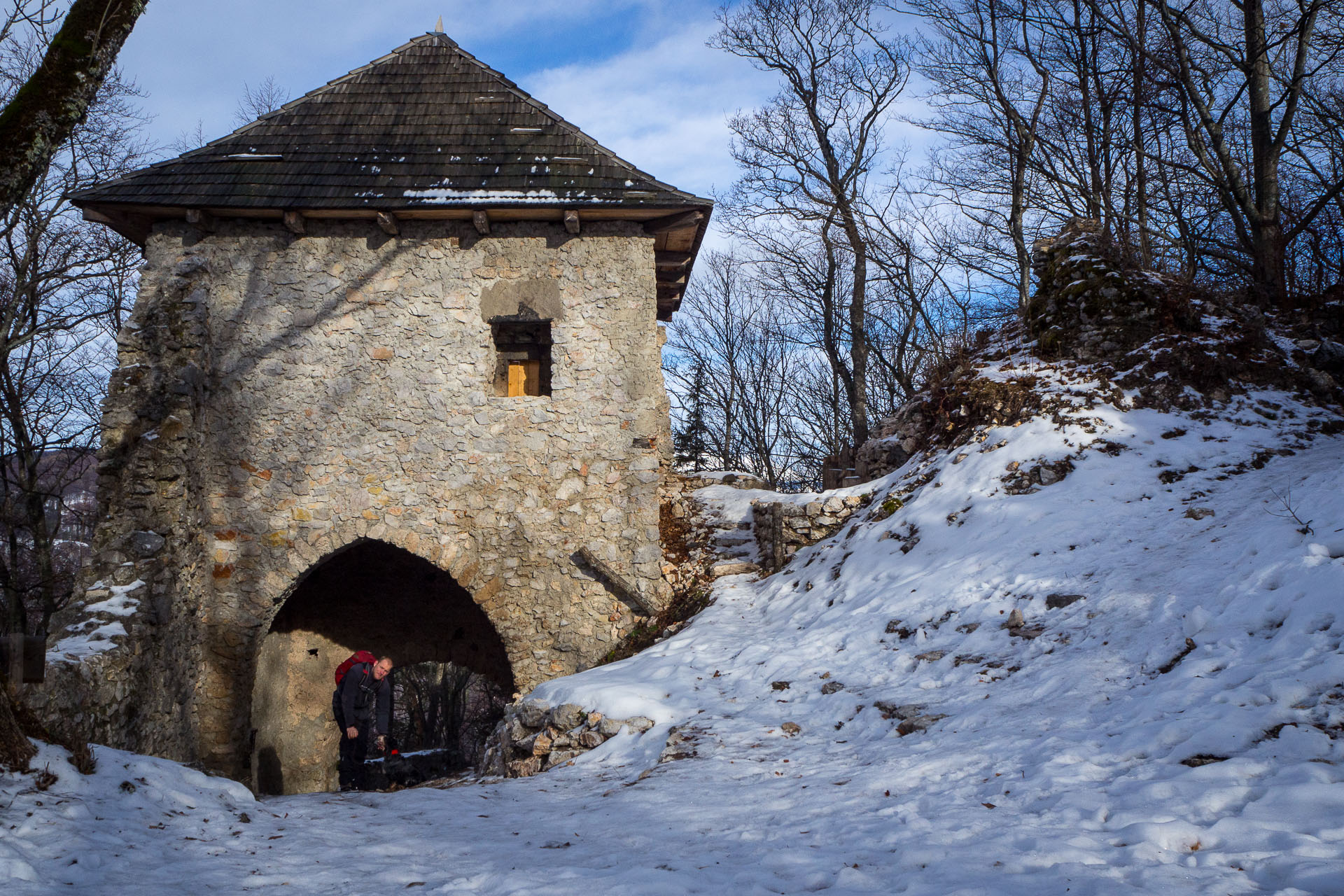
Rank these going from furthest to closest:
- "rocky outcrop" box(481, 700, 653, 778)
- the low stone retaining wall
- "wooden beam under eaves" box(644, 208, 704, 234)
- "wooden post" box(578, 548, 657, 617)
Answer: "wooden beam under eaves" box(644, 208, 704, 234)
the low stone retaining wall
"wooden post" box(578, 548, 657, 617)
"rocky outcrop" box(481, 700, 653, 778)

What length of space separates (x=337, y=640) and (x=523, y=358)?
187 inches

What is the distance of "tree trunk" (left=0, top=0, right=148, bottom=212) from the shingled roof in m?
4.27

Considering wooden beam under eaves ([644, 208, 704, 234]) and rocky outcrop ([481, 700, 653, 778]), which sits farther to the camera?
wooden beam under eaves ([644, 208, 704, 234])

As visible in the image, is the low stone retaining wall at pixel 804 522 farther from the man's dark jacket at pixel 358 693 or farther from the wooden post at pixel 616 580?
the man's dark jacket at pixel 358 693

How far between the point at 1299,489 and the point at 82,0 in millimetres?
6956

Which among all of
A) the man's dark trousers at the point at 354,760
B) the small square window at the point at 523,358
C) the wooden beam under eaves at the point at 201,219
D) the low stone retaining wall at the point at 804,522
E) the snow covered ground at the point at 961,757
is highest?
the wooden beam under eaves at the point at 201,219

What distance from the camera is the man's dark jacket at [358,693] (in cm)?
750

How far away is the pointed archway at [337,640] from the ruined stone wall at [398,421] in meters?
1.95

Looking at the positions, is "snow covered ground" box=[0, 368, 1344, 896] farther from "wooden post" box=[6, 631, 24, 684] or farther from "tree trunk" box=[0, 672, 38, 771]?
"wooden post" box=[6, 631, 24, 684]

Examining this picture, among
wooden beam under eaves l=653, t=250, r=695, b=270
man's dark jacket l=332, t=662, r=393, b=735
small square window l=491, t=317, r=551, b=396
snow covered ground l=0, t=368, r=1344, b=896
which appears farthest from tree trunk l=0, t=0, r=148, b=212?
wooden beam under eaves l=653, t=250, r=695, b=270

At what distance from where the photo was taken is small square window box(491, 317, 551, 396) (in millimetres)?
8703

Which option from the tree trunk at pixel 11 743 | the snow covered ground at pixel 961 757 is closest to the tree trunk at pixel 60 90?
the tree trunk at pixel 11 743

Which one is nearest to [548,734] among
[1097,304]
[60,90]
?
[60,90]

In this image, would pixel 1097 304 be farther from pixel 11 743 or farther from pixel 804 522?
pixel 11 743
